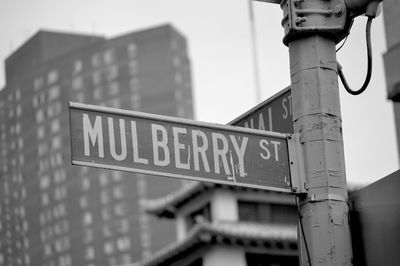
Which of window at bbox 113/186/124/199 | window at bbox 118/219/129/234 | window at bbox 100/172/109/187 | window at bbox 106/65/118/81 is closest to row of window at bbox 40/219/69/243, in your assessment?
window at bbox 100/172/109/187

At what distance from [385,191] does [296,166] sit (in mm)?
532

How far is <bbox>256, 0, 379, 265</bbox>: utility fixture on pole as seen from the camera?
5473mm

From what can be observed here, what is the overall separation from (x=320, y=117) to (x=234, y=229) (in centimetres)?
3189

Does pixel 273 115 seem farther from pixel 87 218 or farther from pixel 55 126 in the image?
pixel 55 126

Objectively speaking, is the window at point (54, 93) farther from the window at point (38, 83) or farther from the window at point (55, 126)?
the window at point (55, 126)

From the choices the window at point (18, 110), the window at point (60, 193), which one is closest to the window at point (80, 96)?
the window at point (60, 193)

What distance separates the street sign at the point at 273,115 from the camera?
6.25m

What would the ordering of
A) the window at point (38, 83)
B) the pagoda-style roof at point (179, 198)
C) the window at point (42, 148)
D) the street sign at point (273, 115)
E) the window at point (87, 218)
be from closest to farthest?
the street sign at point (273, 115) < the pagoda-style roof at point (179, 198) < the window at point (87, 218) < the window at point (42, 148) < the window at point (38, 83)

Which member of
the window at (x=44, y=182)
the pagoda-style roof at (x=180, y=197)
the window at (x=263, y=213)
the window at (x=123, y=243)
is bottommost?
the window at (x=263, y=213)

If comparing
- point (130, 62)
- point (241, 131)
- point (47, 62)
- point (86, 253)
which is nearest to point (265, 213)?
point (241, 131)

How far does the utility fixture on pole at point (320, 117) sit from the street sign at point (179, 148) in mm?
163

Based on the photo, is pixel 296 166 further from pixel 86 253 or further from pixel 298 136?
pixel 86 253

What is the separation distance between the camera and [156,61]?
135 m

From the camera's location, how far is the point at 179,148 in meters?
5.71
